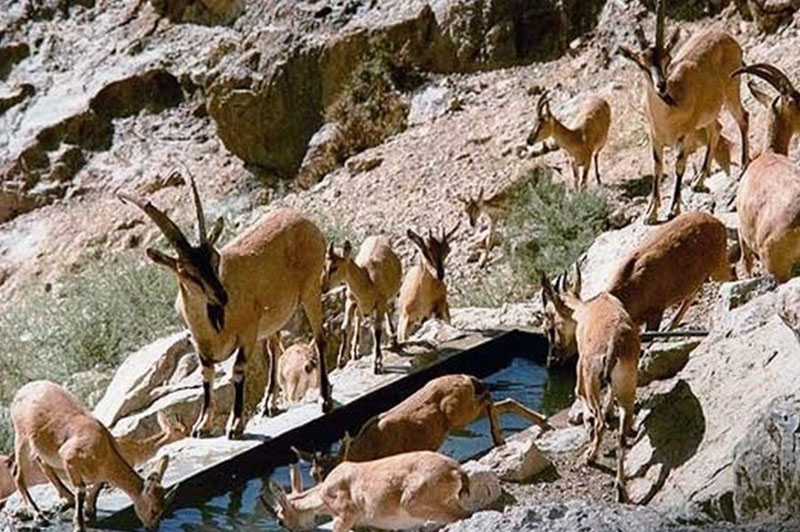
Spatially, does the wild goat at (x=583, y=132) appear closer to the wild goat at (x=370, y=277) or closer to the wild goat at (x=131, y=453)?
the wild goat at (x=370, y=277)

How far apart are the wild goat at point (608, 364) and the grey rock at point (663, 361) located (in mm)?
699

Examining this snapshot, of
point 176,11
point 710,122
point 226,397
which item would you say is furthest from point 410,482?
point 176,11

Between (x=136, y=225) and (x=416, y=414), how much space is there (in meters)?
11.4

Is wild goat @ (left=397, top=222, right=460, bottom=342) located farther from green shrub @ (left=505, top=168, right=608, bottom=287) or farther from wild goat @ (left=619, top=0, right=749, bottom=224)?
green shrub @ (left=505, top=168, right=608, bottom=287)

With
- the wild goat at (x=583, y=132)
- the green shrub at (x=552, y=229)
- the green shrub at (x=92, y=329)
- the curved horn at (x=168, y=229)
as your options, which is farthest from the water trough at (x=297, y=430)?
the green shrub at (x=92, y=329)

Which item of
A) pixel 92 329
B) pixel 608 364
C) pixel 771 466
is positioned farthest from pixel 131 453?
pixel 92 329

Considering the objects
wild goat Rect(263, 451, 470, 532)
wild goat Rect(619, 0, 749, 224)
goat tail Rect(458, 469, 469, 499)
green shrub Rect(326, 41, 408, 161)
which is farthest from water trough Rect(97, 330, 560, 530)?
green shrub Rect(326, 41, 408, 161)

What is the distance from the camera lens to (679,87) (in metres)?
9.70

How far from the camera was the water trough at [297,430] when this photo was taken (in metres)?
7.16

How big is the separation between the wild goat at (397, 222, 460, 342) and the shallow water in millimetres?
876

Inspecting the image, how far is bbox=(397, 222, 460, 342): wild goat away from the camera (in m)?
9.88

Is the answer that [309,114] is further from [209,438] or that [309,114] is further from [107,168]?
[209,438]

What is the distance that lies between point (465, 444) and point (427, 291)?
90.5 inches

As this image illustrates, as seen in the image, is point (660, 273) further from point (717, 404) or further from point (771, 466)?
point (771, 466)
